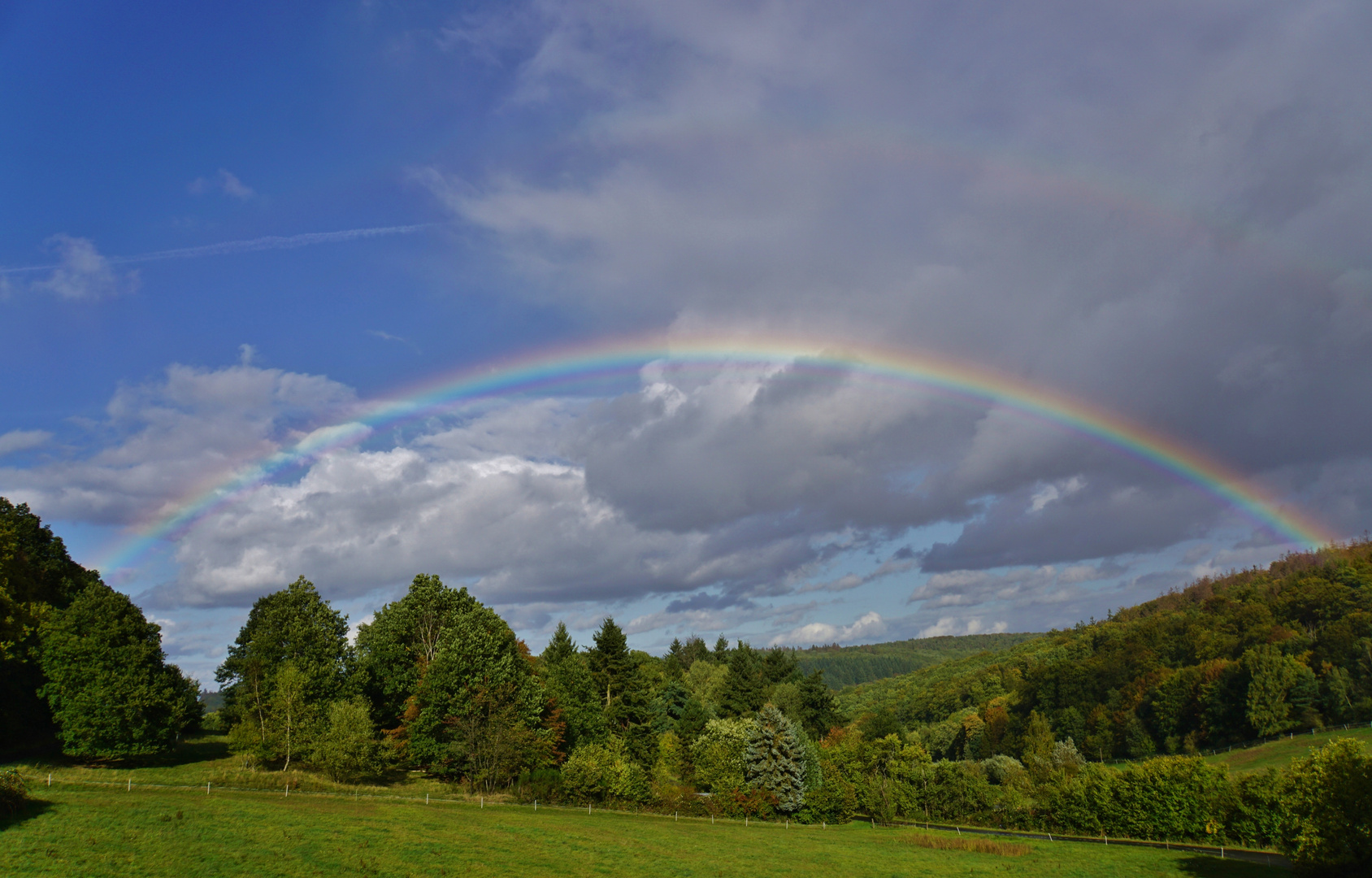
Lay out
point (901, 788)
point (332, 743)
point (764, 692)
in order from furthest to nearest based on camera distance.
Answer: point (764, 692), point (901, 788), point (332, 743)

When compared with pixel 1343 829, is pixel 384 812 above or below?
above

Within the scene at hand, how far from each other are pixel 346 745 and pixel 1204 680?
138 m

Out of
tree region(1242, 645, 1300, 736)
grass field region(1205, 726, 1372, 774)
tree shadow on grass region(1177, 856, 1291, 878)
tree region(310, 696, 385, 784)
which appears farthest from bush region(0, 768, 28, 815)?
tree region(1242, 645, 1300, 736)

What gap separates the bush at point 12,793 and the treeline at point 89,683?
54.7 feet

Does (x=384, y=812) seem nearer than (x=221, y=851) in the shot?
A: No

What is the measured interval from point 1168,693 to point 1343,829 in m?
111

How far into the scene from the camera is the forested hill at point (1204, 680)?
118 metres

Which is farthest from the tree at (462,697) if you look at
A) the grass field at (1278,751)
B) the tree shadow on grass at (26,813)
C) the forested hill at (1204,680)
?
the grass field at (1278,751)

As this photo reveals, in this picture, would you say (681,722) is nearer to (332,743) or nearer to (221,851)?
(332,743)

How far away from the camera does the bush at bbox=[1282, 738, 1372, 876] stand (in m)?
38.8

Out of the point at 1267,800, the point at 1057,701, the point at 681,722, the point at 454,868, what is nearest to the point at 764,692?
the point at 681,722

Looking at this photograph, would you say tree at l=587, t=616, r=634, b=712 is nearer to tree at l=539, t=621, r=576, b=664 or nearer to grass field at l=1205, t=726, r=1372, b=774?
tree at l=539, t=621, r=576, b=664

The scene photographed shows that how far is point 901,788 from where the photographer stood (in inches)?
3189

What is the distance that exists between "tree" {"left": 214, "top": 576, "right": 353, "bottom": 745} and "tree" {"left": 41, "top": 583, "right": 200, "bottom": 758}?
9.49 m
